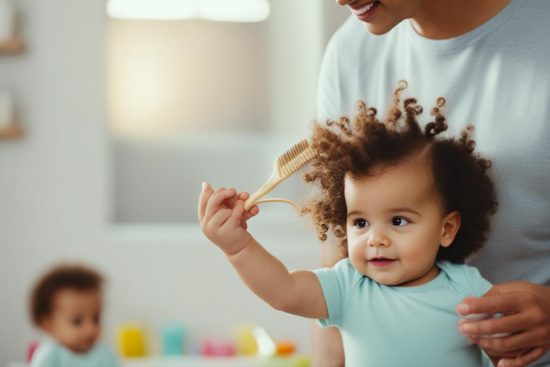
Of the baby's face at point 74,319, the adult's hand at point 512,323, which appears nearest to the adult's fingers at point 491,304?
the adult's hand at point 512,323

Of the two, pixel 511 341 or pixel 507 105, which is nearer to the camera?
pixel 511 341

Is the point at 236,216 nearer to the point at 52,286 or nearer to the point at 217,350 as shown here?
the point at 52,286

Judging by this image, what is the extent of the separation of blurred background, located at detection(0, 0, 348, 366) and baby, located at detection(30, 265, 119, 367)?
0.85 meters

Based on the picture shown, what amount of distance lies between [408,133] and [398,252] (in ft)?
0.54

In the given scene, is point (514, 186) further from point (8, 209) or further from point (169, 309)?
point (8, 209)

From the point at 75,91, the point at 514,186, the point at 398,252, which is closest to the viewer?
the point at 398,252

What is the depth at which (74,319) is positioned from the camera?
222 cm

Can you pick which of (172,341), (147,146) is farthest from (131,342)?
(147,146)

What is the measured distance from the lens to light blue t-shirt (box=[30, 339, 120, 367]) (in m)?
2.19

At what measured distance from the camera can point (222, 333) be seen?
10.4 ft

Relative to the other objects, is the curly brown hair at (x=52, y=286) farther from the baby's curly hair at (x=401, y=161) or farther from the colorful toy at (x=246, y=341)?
the baby's curly hair at (x=401, y=161)

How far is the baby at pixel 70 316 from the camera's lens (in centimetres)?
221

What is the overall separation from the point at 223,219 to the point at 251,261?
69 millimetres

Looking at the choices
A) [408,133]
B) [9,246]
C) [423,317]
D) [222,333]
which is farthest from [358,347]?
[9,246]
